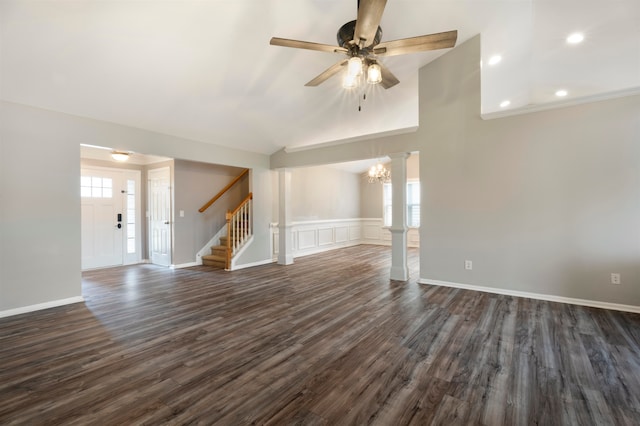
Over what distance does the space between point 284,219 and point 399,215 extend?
8.65 feet

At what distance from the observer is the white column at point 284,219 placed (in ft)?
20.7

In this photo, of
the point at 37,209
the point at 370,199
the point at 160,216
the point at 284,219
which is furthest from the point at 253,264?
the point at 370,199

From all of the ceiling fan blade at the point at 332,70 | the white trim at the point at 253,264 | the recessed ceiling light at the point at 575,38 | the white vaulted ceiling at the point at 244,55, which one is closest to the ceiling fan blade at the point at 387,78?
the ceiling fan blade at the point at 332,70

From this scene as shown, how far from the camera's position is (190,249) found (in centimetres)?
618

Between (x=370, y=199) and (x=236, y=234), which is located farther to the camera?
(x=370, y=199)

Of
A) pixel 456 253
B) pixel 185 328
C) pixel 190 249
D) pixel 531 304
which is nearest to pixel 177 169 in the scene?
pixel 190 249

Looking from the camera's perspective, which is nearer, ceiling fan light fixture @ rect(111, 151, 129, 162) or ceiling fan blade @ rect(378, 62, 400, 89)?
ceiling fan blade @ rect(378, 62, 400, 89)

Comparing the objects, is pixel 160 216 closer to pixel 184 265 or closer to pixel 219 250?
pixel 184 265

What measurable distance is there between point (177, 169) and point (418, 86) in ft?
16.4

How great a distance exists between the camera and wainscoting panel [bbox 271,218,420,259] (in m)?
7.38

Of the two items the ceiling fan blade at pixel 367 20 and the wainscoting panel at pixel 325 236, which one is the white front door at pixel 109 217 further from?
the ceiling fan blade at pixel 367 20

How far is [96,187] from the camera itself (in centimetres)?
579

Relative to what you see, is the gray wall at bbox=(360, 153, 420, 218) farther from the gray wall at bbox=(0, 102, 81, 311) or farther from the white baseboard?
the gray wall at bbox=(0, 102, 81, 311)

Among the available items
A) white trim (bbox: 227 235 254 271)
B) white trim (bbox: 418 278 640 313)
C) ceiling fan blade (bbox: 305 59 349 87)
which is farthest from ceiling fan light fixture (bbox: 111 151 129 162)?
white trim (bbox: 418 278 640 313)
